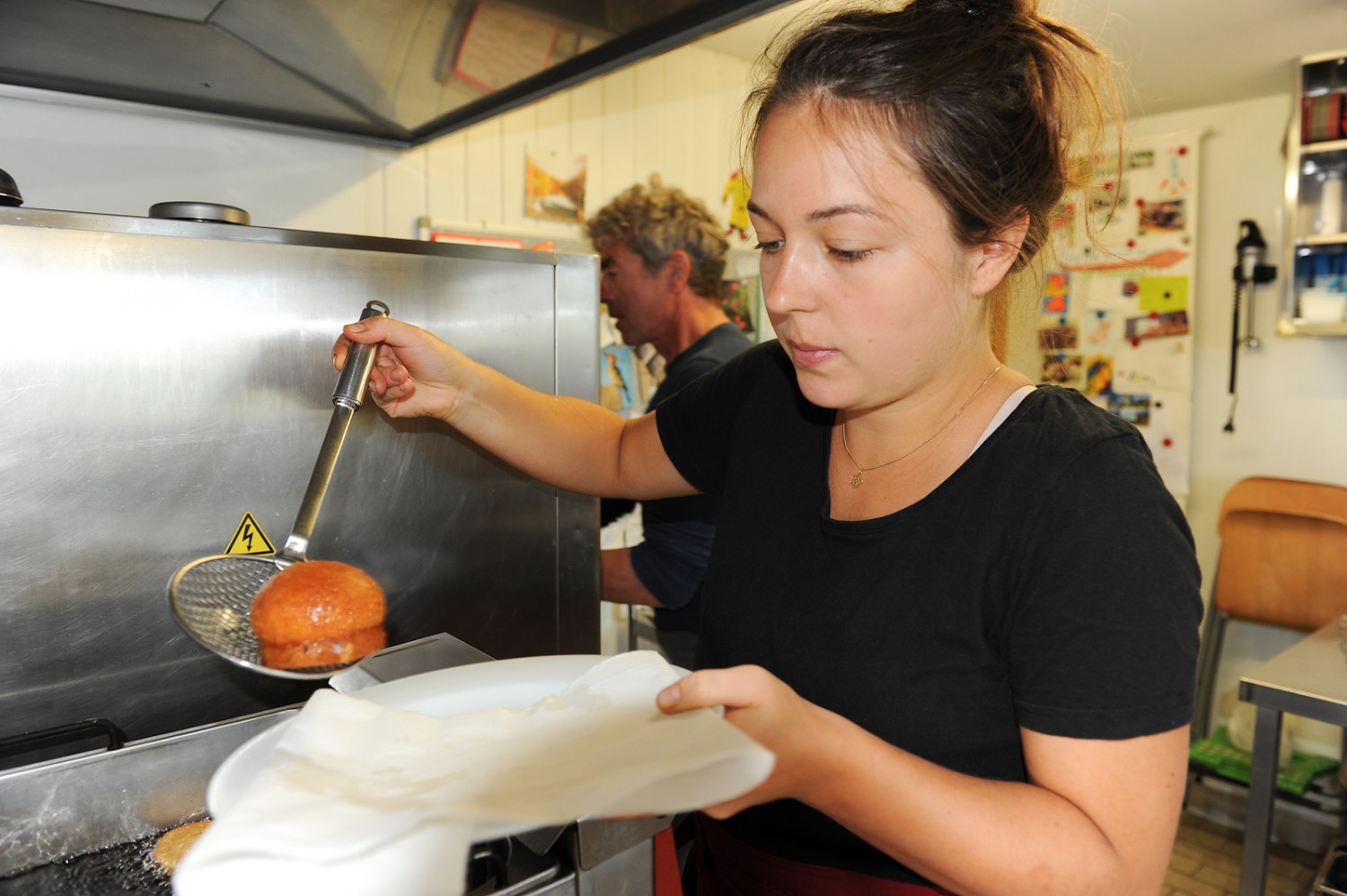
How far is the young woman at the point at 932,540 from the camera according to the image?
66cm

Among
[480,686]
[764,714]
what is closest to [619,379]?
[480,686]

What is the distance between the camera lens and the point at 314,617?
0.79 metres

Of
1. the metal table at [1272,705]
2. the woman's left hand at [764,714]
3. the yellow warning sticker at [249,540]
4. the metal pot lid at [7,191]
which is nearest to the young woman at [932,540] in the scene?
the woman's left hand at [764,714]

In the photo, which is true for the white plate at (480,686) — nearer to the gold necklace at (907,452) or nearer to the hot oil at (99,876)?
the hot oil at (99,876)

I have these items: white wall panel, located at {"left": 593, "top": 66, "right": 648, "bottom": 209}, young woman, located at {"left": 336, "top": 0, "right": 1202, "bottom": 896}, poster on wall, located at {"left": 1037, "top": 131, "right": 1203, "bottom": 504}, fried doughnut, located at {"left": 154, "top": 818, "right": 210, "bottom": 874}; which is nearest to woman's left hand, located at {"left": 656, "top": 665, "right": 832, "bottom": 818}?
young woman, located at {"left": 336, "top": 0, "right": 1202, "bottom": 896}

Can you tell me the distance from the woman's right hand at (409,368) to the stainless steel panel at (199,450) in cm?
6

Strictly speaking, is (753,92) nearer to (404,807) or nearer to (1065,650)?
(1065,650)

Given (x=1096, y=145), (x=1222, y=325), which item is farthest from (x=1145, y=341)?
(x=1096, y=145)

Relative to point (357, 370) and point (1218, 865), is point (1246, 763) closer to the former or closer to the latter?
point (1218, 865)

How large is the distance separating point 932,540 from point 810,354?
202 millimetres

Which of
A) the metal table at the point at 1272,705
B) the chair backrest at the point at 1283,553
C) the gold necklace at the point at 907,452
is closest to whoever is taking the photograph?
the gold necklace at the point at 907,452

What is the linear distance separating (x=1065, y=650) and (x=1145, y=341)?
126 inches

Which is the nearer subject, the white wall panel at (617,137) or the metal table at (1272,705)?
the metal table at (1272,705)

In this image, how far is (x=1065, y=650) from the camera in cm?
68
